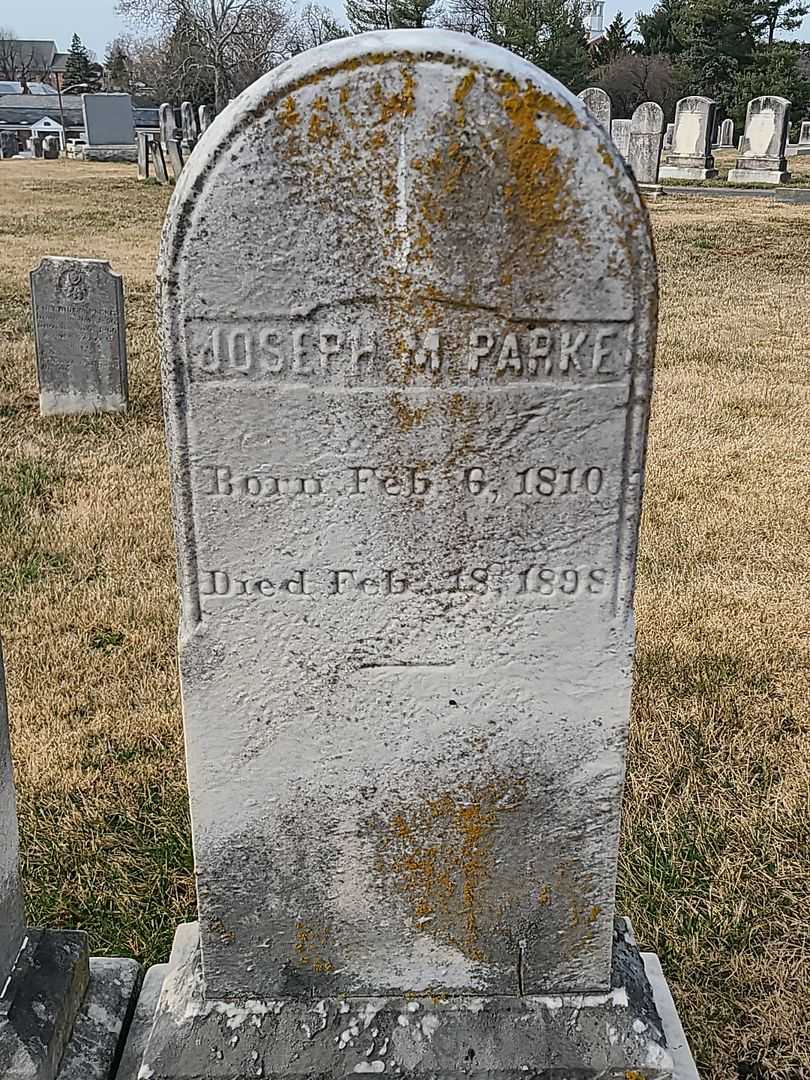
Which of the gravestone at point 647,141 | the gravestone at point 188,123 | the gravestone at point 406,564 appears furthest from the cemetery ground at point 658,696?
the gravestone at point 188,123

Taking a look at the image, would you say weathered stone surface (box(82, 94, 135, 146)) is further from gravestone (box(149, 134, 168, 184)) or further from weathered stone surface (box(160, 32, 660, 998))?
weathered stone surface (box(160, 32, 660, 998))

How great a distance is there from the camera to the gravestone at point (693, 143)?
2441 cm

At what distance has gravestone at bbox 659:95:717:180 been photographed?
80.1ft

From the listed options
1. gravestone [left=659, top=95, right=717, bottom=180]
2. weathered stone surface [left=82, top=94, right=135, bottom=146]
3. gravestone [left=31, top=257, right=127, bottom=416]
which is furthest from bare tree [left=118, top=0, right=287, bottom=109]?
gravestone [left=31, top=257, right=127, bottom=416]

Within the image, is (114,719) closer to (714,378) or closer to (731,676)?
(731,676)

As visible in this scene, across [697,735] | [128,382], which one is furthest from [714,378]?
[697,735]

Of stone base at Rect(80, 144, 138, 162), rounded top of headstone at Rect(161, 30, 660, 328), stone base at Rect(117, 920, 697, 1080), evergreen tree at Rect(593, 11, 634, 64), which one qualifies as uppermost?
evergreen tree at Rect(593, 11, 634, 64)

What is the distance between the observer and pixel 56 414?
7.09 meters

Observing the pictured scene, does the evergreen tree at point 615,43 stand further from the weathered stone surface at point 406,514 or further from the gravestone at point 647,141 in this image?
the weathered stone surface at point 406,514

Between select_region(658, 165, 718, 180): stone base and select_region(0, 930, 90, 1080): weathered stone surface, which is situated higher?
select_region(658, 165, 718, 180): stone base

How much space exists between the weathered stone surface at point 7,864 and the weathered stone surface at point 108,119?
1440 inches

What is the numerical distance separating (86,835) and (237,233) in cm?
218

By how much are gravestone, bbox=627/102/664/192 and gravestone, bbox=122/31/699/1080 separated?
71.4ft

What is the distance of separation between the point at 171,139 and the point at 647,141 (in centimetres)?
1141
